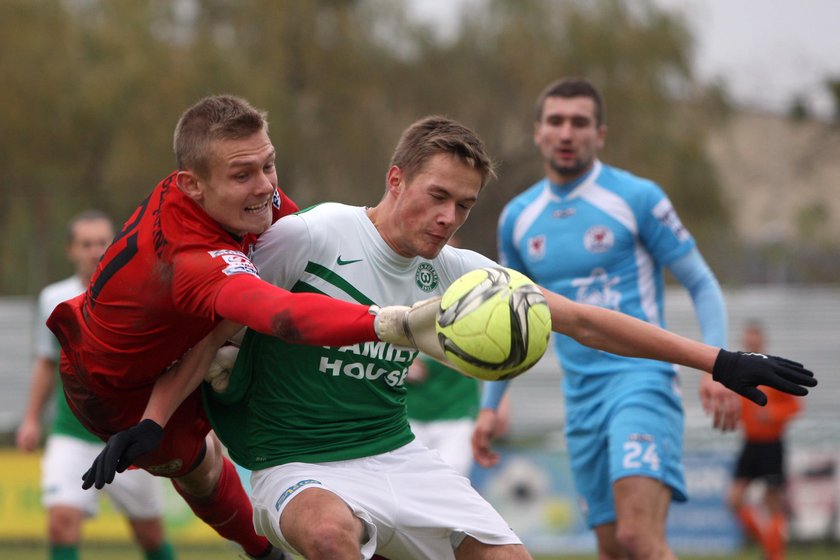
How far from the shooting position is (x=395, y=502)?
462 cm

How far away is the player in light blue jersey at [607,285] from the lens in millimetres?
6031

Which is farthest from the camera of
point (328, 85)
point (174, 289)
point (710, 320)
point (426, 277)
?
point (328, 85)

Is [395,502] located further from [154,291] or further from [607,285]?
[607,285]

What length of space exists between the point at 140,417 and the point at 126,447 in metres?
0.39

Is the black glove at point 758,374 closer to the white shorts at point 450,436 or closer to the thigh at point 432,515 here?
the thigh at point 432,515

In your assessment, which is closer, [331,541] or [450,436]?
[331,541]

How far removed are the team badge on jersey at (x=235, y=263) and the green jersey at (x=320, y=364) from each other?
352 millimetres

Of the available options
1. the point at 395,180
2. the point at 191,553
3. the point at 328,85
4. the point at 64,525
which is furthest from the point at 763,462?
the point at 328,85

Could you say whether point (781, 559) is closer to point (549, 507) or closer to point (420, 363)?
point (549, 507)

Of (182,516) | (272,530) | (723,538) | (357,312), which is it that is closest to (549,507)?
(723,538)

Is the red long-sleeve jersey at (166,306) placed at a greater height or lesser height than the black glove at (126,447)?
greater

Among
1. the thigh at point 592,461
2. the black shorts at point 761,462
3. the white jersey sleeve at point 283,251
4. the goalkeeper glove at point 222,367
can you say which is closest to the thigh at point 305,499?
the goalkeeper glove at point 222,367

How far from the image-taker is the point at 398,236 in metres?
4.70

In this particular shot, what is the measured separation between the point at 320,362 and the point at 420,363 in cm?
455
